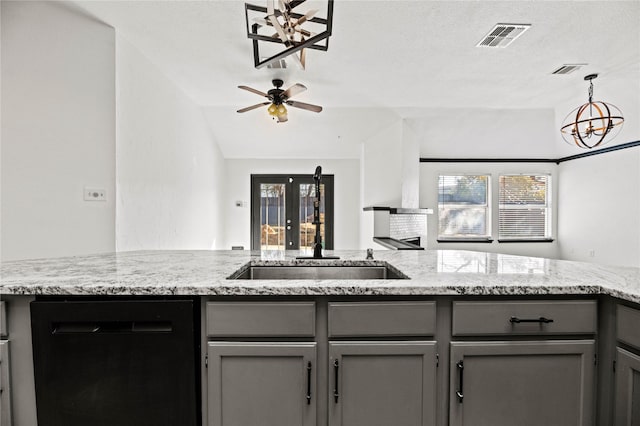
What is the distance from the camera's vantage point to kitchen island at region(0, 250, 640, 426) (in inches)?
45.1

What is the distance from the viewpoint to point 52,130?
2395 mm

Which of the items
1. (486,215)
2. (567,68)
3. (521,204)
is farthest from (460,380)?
(521,204)

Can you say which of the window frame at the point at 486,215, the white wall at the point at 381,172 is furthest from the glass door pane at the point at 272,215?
the window frame at the point at 486,215

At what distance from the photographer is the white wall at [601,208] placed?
5422 mm

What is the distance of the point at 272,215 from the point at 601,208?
6456 mm

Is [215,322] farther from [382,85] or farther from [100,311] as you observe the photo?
[382,85]

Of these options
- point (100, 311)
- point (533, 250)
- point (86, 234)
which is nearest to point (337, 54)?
point (86, 234)

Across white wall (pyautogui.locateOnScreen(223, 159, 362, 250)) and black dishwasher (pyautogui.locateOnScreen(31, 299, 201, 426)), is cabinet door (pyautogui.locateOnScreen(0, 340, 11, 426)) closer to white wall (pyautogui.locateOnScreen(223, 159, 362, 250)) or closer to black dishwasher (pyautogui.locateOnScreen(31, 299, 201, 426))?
black dishwasher (pyautogui.locateOnScreen(31, 299, 201, 426))

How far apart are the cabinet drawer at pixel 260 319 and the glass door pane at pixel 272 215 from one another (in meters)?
5.92

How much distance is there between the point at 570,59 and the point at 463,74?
1.06 meters

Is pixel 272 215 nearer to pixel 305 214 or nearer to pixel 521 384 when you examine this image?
pixel 305 214

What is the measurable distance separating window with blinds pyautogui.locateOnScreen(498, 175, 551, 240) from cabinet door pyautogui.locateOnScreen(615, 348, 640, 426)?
22.0ft

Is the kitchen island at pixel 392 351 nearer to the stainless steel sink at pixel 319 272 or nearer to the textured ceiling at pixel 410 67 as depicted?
the stainless steel sink at pixel 319 272

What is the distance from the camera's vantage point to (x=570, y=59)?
11.3 feet
